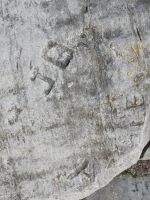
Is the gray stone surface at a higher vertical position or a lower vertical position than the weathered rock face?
lower

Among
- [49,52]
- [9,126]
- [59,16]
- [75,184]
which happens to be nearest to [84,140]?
[75,184]

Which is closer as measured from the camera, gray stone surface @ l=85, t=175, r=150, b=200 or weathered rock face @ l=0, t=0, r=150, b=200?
weathered rock face @ l=0, t=0, r=150, b=200

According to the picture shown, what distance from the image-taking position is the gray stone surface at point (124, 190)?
258 cm

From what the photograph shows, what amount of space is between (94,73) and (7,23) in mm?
554

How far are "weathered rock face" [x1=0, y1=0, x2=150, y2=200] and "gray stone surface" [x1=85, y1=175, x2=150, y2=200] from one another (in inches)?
40.7

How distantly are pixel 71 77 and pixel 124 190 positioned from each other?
4.59ft

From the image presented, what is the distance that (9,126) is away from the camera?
1.66m

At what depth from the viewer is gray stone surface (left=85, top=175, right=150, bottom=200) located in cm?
258

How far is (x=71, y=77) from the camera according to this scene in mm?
1630

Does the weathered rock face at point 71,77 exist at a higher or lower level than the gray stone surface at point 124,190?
higher

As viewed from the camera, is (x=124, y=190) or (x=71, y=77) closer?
(x=71, y=77)

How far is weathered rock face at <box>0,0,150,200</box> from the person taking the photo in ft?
5.33

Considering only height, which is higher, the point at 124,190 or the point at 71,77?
the point at 71,77

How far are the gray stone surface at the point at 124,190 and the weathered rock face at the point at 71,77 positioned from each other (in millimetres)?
1034
